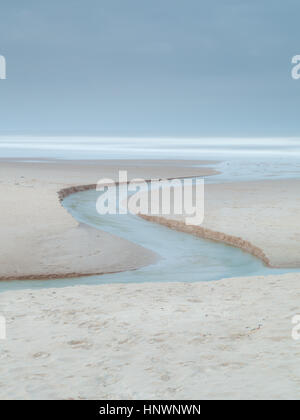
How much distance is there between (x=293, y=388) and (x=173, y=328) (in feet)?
7.49

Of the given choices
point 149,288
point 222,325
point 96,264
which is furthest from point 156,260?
point 222,325

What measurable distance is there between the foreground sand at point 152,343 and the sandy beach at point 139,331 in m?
0.01

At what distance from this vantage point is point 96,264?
1160cm

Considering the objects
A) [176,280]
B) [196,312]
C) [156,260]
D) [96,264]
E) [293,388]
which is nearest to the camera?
[293,388]

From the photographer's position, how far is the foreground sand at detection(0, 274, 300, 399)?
5281 millimetres

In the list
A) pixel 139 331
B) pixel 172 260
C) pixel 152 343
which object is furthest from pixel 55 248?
pixel 152 343

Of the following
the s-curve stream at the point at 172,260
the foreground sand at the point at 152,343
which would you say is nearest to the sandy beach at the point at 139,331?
the foreground sand at the point at 152,343

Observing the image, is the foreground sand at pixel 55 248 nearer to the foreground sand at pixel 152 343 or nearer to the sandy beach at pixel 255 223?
the foreground sand at pixel 152 343

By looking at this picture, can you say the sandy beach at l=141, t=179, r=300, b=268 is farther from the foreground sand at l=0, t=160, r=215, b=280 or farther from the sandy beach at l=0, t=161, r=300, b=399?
the foreground sand at l=0, t=160, r=215, b=280

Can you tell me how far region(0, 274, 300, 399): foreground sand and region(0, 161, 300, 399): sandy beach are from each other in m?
0.01

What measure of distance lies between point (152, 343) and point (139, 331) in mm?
505

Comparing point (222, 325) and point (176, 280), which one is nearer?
point (222, 325)
